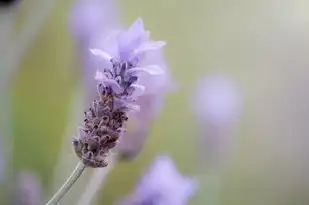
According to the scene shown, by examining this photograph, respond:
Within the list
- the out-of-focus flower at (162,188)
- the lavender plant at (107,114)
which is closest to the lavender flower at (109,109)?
the lavender plant at (107,114)

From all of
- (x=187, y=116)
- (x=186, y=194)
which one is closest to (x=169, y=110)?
(x=187, y=116)

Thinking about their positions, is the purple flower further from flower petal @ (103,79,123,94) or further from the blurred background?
the blurred background

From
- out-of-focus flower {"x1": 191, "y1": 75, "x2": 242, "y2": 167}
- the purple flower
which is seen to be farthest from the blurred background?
the purple flower

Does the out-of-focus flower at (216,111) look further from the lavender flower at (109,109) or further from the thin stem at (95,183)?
the lavender flower at (109,109)

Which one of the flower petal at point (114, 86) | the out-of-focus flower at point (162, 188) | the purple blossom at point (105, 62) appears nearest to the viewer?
the flower petal at point (114, 86)

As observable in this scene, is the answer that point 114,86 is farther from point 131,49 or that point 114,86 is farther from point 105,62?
point 105,62

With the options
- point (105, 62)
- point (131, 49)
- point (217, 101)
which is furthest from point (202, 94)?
point (131, 49)

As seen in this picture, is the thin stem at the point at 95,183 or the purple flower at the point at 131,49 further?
the thin stem at the point at 95,183

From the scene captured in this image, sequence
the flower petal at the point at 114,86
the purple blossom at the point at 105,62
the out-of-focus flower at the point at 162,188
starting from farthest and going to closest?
the purple blossom at the point at 105,62 < the out-of-focus flower at the point at 162,188 < the flower petal at the point at 114,86

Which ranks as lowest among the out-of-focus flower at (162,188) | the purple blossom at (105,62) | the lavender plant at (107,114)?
the lavender plant at (107,114)
